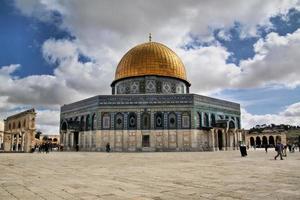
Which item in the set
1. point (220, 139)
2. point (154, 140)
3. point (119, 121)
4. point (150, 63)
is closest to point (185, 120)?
point (154, 140)

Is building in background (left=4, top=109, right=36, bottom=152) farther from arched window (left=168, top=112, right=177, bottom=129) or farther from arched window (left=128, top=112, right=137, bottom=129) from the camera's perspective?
arched window (left=168, top=112, right=177, bottom=129)

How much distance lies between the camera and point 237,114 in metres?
38.2

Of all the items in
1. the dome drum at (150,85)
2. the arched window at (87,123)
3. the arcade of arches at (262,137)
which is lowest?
the arcade of arches at (262,137)

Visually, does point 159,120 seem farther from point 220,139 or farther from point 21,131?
point 21,131

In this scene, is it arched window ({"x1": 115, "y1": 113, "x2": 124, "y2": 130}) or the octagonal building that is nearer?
the octagonal building

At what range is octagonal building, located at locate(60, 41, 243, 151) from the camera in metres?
31.0

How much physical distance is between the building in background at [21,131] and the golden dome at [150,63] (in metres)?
11.4

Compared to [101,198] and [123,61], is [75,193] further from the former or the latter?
[123,61]

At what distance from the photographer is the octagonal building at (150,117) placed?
31.0 m

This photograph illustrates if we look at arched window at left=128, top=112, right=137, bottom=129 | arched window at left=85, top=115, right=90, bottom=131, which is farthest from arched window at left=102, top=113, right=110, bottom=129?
arched window at left=85, top=115, right=90, bottom=131

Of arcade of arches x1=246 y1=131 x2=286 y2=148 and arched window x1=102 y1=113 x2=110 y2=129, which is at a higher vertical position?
arched window x1=102 y1=113 x2=110 y2=129

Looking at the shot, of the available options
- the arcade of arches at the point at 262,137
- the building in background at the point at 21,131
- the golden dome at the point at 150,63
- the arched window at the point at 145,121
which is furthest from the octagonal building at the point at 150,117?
the arcade of arches at the point at 262,137

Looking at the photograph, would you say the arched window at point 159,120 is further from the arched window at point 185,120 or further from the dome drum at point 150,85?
the dome drum at point 150,85

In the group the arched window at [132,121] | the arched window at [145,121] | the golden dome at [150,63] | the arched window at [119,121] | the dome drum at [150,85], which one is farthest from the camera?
the golden dome at [150,63]
